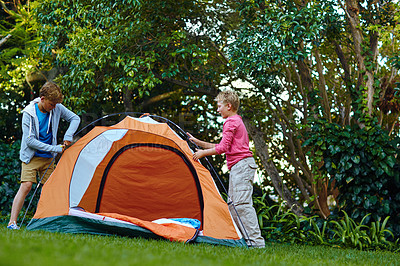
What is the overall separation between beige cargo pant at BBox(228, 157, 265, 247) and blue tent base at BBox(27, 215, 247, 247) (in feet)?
0.34

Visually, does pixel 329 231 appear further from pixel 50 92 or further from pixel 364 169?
pixel 50 92

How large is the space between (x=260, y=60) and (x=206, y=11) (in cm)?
166

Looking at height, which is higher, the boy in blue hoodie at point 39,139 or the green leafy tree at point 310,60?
the green leafy tree at point 310,60

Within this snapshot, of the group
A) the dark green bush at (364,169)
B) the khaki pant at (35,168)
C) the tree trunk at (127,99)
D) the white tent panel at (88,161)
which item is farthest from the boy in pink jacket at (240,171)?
the tree trunk at (127,99)

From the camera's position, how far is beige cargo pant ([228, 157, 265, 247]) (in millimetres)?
3449

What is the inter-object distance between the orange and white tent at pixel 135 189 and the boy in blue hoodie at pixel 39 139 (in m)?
0.18

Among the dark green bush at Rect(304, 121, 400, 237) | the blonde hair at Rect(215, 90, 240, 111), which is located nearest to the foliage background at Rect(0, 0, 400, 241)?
the dark green bush at Rect(304, 121, 400, 237)

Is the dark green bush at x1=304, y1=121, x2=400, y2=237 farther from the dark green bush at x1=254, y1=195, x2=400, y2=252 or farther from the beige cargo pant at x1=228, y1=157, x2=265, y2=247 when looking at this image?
the beige cargo pant at x1=228, y1=157, x2=265, y2=247

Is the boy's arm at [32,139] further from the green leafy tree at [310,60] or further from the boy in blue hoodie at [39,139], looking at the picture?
the green leafy tree at [310,60]

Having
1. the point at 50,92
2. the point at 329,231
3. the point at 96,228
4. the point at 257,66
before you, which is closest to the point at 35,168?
the point at 50,92

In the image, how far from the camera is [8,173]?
18.7 ft

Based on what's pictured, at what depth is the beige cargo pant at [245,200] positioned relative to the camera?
11.3 feet

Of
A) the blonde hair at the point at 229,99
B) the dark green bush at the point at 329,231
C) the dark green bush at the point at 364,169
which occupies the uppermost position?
the blonde hair at the point at 229,99

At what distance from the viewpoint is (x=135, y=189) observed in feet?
15.0
